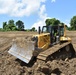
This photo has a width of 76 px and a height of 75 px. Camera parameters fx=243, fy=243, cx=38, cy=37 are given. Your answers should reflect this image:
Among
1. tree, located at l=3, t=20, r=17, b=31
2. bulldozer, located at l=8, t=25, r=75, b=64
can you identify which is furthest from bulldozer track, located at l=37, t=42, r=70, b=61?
tree, located at l=3, t=20, r=17, b=31

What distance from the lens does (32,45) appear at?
12.6 m

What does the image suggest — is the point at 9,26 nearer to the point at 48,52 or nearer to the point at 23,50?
the point at 23,50

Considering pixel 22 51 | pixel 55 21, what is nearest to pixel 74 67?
pixel 22 51

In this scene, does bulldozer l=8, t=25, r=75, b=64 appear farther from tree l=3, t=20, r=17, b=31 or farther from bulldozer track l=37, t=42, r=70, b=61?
tree l=3, t=20, r=17, b=31

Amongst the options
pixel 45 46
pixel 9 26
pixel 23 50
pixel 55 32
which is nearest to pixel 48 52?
pixel 45 46

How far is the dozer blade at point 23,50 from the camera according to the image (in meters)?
12.5

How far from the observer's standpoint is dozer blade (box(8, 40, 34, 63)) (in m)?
12.5

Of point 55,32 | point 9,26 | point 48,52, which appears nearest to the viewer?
point 48,52

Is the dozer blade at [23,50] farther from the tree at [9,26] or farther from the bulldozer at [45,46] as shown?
the tree at [9,26]

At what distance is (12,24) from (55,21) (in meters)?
10.2

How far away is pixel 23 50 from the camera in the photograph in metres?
13.1

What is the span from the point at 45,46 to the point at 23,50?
1.23 meters

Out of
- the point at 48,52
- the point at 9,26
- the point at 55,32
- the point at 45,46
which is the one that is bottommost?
the point at 48,52

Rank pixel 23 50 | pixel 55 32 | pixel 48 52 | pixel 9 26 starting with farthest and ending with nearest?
pixel 9 26, pixel 55 32, pixel 23 50, pixel 48 52
